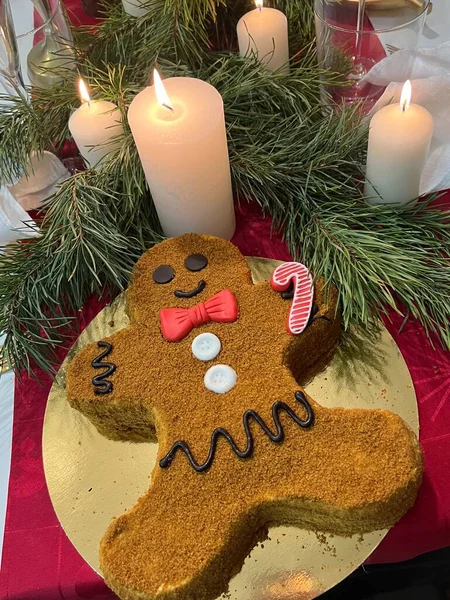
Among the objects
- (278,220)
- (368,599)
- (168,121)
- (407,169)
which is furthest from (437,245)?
(368,599)

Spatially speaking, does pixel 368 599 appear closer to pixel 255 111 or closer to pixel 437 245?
pixel 437 245

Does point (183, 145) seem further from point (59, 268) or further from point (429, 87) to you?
point (429, 87)

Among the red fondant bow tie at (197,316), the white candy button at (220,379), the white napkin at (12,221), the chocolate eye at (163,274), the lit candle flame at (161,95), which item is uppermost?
the lit candle flame at (161,95)

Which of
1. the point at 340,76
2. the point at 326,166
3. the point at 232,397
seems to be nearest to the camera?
the point at 232,397

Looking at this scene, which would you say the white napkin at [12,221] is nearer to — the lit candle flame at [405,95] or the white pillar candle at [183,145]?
the white pillar candle at [183,145]

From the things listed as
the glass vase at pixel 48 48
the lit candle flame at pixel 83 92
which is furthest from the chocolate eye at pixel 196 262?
the glass vase at pixel 48 48

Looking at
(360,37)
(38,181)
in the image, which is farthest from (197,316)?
(360,37)
